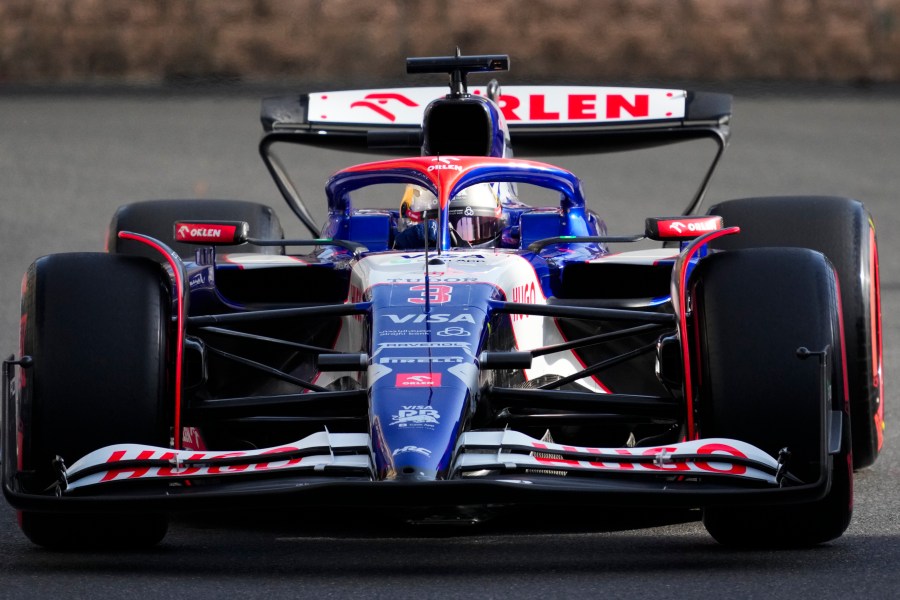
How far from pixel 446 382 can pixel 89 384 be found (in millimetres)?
1030

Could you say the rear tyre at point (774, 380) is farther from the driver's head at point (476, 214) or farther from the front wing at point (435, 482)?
the driver's head at point (476, 214)

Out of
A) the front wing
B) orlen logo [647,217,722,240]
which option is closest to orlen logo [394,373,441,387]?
the front wing

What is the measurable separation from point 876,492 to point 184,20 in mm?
15145

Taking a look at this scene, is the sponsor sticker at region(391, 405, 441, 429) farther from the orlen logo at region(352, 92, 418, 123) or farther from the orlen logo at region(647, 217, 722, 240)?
the orlen logo at region(352, 92, 418, 123)

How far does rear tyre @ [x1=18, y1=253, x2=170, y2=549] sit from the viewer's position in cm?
502

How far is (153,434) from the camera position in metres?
5.07

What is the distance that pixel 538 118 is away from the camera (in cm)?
844

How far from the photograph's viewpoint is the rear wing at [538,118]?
→ 8211 mm

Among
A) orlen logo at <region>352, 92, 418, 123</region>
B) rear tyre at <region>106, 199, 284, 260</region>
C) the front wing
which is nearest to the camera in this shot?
the front wing

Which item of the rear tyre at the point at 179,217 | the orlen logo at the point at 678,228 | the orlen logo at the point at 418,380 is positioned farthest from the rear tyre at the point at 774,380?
the rear tyre at the point at 179,217

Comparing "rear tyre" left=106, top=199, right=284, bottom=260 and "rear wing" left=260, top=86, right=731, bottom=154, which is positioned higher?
"rear wing" left=260, top=86, right=731, bottom=154

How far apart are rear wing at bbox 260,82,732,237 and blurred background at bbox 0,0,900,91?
11.2m

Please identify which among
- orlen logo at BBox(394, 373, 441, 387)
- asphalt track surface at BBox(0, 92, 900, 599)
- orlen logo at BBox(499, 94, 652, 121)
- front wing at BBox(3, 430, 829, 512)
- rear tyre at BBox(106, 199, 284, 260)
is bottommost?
asphalt track surface at BBox(0, 92, 900, 599)

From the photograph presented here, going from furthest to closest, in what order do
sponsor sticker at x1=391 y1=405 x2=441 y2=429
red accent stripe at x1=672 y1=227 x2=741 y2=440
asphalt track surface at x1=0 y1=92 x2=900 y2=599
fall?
red accent stripe at x1=672 y1=227 x2=741 y2=440 → sponsor sticker at x1=391 y1=405 x2=441 y2=429 → asphalt track surface at x1=0 y1=92 x2=900 y2=599
